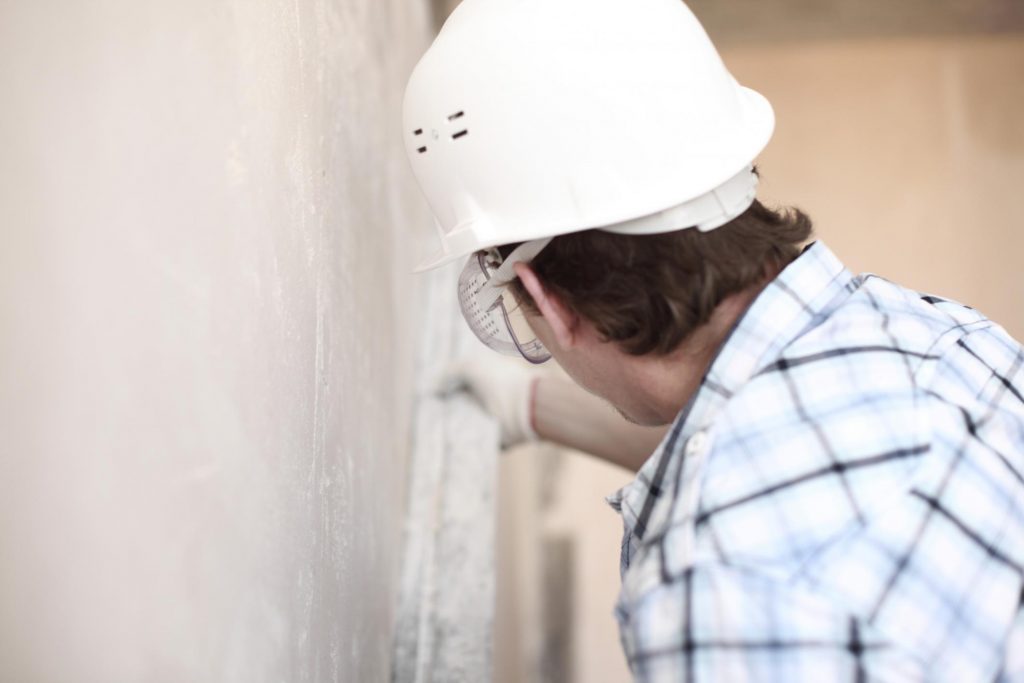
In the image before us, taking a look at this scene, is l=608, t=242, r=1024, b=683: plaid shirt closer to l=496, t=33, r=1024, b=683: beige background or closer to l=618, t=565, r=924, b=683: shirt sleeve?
l=618, t=565, r=924, b=683: shirt sleeve

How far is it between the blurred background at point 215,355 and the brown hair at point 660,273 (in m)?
0.36

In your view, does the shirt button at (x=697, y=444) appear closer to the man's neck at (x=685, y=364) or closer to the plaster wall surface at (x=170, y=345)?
the man's neck at (x=685, y=364)

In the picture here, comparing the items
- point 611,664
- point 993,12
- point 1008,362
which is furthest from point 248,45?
point 993,12

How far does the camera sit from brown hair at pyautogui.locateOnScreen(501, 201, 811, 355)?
4.08ft

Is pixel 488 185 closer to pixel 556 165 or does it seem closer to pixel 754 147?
pixel 556 165

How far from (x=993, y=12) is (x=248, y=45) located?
15.6ft

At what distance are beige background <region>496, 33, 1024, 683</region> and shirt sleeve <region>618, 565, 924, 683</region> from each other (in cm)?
288

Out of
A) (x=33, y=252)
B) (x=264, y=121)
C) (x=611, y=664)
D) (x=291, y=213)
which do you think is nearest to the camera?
(x=33, y=252)

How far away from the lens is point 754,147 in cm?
134

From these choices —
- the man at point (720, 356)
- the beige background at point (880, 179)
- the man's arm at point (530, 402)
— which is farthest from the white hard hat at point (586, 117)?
the beige background at point (880, 179)

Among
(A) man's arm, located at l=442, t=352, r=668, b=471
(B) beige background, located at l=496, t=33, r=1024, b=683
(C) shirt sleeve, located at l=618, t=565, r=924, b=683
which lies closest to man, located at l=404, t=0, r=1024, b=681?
(C) shirt sleeve, located at l=618, t=565, r=924, b=683

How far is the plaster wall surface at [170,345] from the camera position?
650mm

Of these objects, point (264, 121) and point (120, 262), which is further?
point (264, 121)

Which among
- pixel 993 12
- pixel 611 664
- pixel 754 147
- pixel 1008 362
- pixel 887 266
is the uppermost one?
pixel 754 147
